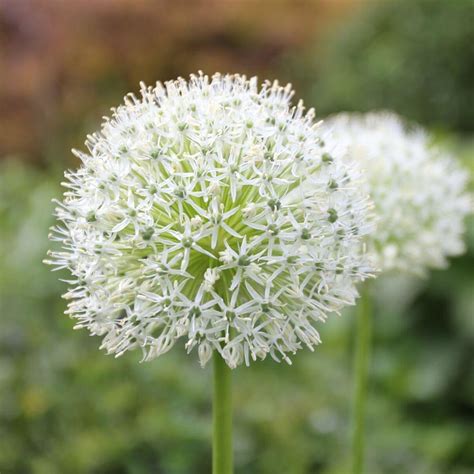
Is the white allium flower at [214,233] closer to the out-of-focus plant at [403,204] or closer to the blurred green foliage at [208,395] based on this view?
the out-of-focus plant at [403,204]

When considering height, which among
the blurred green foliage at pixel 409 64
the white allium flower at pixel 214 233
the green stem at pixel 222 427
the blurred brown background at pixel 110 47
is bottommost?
the green stem at pixel 222 427

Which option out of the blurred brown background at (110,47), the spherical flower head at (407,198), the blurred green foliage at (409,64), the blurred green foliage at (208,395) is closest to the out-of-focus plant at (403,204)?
the spherical flower head at (407,198)

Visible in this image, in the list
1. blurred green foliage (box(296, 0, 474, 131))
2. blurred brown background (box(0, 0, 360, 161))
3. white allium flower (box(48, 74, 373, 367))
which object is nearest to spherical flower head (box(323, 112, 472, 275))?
white allium flower (box(48, 74, 373, 367))

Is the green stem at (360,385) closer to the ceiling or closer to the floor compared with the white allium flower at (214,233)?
closer to the floor

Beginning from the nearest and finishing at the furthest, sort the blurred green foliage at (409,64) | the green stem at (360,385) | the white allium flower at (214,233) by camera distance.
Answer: the white allium flower at (214,233), the green stem at (360,385), the blurred green foliage at (409,64)

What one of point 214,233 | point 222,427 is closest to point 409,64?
point 214,233

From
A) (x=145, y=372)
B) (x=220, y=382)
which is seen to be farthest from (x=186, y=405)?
(x=220, y=382)
